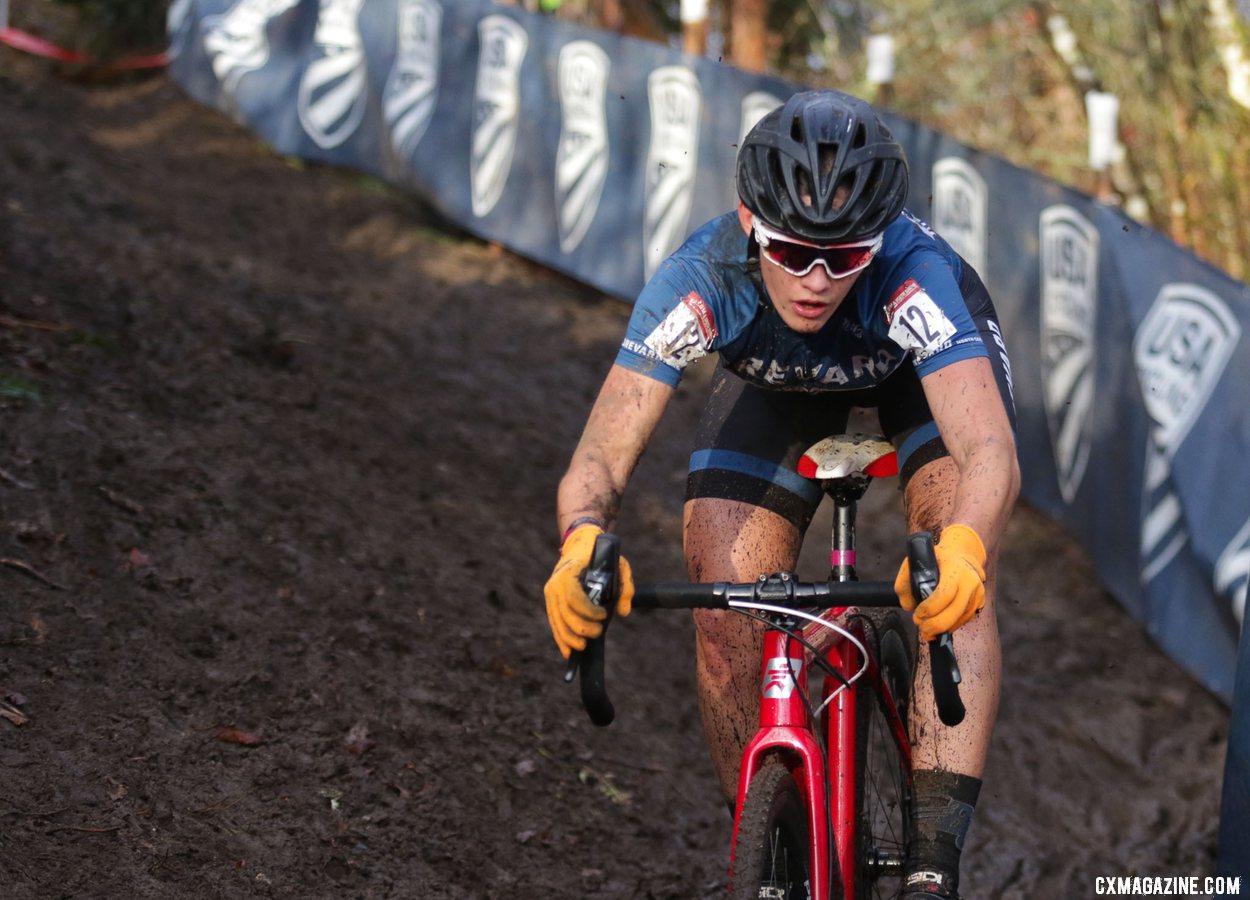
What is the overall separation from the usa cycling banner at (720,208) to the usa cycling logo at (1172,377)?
1 cm

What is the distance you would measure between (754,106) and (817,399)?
571 cm

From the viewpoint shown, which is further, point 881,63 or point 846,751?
point 881,63

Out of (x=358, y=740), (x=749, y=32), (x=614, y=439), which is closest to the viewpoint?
(x=614, y=439)

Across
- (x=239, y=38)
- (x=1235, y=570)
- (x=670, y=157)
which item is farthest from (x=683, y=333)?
(x=239, y=38)

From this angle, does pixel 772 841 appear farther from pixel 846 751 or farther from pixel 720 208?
pixel 720 208

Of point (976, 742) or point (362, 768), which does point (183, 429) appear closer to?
point (362, 768)

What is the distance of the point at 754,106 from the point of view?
934 cm

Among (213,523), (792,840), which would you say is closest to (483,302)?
(213,523)

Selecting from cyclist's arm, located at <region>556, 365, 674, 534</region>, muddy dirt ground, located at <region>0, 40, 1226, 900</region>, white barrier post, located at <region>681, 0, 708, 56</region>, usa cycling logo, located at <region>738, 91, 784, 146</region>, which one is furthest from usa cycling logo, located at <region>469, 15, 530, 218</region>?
cyclist's arm, located at <region>556, 365, 674, 534</region>

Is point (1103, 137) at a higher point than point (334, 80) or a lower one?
higher

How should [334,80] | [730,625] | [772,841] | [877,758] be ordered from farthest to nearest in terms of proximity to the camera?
1. [334,80]
2. [877,758]
3. [730,625]
4. [772,841]

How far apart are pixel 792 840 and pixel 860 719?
639mm

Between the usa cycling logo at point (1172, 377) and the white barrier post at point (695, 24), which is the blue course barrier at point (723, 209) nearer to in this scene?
the usa cycling logo at point (1172, 377)

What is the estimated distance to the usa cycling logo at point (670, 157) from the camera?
32.5ft
